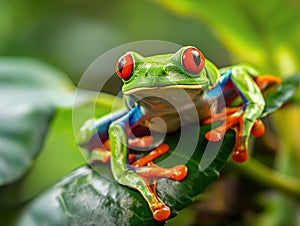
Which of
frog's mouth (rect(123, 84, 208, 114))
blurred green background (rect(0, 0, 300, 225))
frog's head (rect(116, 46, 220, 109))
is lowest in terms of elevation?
blurred green background (rect(0, 0, 300, 225))

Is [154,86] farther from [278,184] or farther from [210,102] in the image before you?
[278,184]

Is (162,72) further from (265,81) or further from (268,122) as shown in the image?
(268,122)

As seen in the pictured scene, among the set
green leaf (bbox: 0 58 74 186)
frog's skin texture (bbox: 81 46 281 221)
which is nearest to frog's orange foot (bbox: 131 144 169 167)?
frog's skin texture (bbox: 81 46 281 221)

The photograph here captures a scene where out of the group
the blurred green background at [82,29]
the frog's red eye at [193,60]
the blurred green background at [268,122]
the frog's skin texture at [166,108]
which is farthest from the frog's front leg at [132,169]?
the blurred green background at [82,29]

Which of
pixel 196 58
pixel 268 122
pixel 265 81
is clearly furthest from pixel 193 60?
pixel 268 122

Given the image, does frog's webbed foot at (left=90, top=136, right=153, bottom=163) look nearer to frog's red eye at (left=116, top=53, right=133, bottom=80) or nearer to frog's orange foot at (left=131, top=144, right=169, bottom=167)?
frog's orange foot at (left=131, top=144, right=169, bottom=167)

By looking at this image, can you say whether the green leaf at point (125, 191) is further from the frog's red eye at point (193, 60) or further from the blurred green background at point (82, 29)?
the blurred green background at point (82, 29)

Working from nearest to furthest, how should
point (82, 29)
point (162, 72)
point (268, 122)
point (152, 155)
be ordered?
1. point (162, 72)
2. point (152, 155)
3. point (268, 122)
4. point (82, 29)
